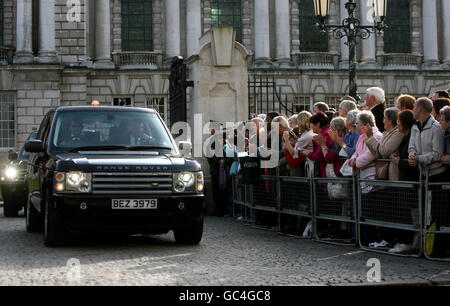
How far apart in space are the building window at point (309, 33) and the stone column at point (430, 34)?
6024mm

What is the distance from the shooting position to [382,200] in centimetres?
1025

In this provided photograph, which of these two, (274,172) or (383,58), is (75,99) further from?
(274,172)

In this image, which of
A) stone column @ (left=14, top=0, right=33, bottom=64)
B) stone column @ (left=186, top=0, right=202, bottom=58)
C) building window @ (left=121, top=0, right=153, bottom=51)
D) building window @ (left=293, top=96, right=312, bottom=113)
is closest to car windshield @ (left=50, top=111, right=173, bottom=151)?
stone column @ (left=14, top=0, right=33, bottom=64)

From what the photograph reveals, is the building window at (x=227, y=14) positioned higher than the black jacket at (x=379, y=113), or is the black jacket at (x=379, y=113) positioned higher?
the building window at (x=227, y=14)

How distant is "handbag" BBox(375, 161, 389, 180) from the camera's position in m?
10.4

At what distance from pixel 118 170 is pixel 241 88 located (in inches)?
297

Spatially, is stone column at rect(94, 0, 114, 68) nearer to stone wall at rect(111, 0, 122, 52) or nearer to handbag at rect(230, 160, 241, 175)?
stone wall at rect(111, 0, 122, 52)

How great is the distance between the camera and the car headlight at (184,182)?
10.2m

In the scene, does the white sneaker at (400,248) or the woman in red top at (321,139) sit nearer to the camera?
the white sneaker at (400,248)

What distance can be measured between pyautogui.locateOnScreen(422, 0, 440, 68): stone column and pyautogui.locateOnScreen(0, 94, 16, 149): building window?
2382 cm

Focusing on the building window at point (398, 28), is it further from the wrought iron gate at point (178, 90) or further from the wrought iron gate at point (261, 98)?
the wrought iron gate at point (178, 90)

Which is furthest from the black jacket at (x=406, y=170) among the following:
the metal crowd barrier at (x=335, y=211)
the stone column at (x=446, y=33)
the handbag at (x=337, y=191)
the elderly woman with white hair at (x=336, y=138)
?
the stone column at (x=446, y=33)

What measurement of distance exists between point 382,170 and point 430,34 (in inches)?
1445
